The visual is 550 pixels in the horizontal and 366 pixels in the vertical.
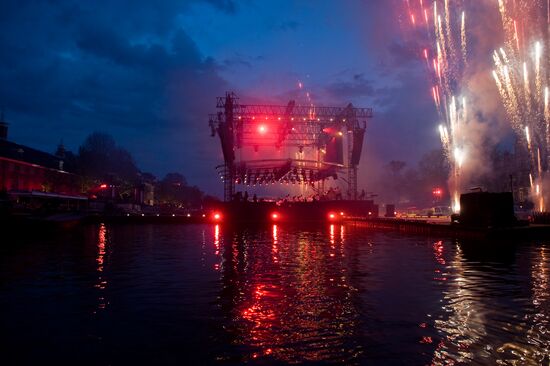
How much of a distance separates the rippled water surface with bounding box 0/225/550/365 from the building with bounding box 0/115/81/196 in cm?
4954

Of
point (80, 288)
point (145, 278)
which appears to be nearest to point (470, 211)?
point (145, 278)

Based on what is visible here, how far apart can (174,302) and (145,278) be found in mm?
3639

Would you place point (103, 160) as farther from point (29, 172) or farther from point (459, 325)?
point (459, 325)

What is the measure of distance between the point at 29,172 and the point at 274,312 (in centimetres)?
6734

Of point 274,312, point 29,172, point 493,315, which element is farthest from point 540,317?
point 29,172

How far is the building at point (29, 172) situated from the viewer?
190ft

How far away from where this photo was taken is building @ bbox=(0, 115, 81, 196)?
58000 mm

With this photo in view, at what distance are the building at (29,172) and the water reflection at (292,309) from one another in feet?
167

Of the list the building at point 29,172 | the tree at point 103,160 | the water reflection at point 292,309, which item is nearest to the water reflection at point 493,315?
the water reflection at point 292,309

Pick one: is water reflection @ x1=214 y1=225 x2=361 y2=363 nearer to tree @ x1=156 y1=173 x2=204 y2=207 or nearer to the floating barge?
the floating barge

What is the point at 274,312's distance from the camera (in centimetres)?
844

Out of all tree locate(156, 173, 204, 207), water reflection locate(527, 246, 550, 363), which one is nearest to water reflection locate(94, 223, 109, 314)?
water reflection locate(527, 246, 550, 363)

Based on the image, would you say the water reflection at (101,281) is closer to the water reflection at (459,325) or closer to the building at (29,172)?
the water reflection at (459,325)

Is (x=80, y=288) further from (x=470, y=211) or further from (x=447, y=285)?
(x=470, y=211)
